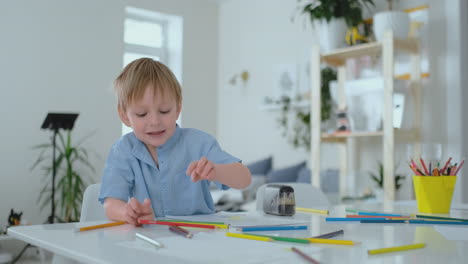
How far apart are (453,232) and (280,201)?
15.5 inches

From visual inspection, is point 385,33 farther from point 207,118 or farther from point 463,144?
point 207,118

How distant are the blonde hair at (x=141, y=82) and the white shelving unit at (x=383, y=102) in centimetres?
198

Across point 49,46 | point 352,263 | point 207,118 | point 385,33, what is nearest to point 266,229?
point 352,263

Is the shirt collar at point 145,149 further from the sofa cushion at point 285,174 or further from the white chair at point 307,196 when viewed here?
the sofa cushion at point 285,174

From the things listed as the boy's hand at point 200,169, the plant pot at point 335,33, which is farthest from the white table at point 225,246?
the plant pot at point 335,33

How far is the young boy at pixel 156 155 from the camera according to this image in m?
1.16

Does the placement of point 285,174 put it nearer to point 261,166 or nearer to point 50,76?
point 261,166

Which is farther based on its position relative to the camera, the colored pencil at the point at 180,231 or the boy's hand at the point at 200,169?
the boy's hand at the point at 200,169

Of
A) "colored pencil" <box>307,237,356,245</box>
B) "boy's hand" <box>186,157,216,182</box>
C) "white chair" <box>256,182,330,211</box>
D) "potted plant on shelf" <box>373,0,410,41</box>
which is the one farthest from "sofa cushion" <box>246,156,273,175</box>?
"colored pencil" <box>307,237,356,245</box>

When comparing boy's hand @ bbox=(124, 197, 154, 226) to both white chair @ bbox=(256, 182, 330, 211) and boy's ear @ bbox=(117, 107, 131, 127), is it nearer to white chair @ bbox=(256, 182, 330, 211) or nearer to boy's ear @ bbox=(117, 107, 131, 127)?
boy's ear @ bbox=(117, 107, 131, 127)

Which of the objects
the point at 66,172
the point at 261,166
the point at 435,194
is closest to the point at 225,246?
the point at 435,194

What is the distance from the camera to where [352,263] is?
0.58m

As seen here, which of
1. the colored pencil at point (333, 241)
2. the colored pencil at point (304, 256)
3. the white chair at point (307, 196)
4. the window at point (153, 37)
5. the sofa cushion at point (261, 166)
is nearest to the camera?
the colored pencil at point (304, 256)

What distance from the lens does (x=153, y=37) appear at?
5.25 m
